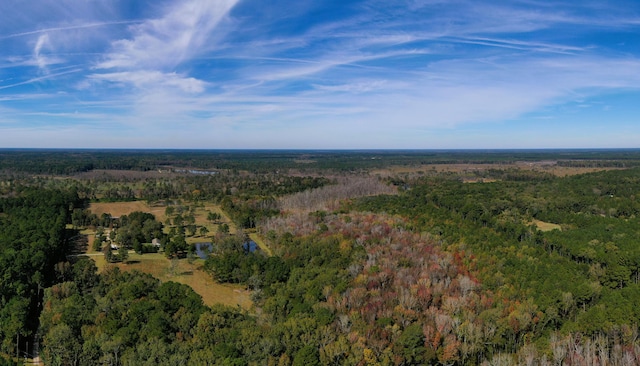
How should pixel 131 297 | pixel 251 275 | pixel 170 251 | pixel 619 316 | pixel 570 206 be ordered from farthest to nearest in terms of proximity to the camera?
1. pixel 570 206
2. pixel 170 251
3. pixel 251 275
4. pixel 131 297
5. pixel 619 316

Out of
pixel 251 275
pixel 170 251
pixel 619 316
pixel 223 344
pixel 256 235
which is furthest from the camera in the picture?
pixel 256 235

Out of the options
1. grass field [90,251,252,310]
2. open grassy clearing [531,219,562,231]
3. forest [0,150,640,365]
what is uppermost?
forest [0,150,640,365]

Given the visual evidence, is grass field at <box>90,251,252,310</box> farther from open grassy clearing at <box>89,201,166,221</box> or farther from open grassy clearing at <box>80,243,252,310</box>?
open grassy clearing at <box>89,201,166,221</box>

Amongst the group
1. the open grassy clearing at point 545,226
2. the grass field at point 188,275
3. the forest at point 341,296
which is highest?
the forest at point 341,296

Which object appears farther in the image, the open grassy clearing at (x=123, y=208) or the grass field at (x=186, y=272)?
the open grassy clearing at (x=123, y=208)

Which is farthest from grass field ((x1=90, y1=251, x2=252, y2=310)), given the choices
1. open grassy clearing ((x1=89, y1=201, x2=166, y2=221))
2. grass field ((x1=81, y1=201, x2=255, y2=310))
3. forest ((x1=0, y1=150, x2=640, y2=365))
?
open grassy clearing ((x1=89, y1=201, x2=166, y2=221))

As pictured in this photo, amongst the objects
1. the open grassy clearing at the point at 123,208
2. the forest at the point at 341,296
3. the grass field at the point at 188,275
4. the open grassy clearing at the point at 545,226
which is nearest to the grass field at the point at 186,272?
the grass field at the point at 188,275

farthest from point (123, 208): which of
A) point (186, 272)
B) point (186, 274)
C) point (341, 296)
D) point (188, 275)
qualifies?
point (341, 296)

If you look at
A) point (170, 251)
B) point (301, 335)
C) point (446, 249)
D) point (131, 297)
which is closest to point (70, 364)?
point (131, 297)

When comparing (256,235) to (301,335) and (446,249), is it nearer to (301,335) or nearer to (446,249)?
(446,249)

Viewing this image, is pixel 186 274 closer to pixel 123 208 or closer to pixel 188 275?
pixel 188 275

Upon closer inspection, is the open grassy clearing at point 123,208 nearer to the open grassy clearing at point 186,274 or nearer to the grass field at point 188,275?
the open grassy clearing at point 186,274
